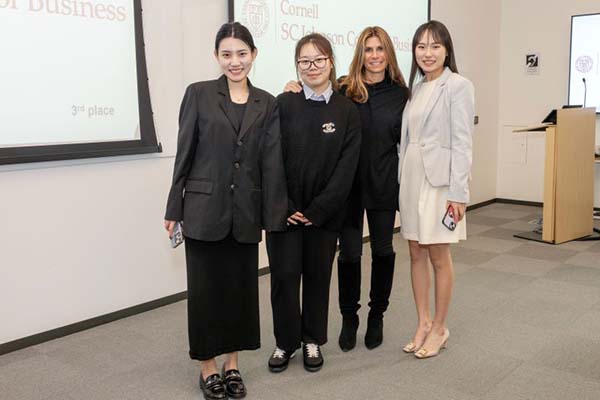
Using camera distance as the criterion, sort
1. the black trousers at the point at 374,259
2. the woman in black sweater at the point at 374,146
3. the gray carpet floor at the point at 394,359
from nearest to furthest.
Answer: the gray carpet floor at the point at 394,359
the woman in black sweater at the point at 374,146
the black trousers at the point at 374,259

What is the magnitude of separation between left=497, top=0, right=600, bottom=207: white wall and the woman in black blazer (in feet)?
16.3

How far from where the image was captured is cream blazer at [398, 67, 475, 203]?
254 cm

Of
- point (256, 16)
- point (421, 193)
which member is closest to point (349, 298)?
point (421, 193)

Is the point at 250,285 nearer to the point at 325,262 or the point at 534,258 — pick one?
the point at 325,262

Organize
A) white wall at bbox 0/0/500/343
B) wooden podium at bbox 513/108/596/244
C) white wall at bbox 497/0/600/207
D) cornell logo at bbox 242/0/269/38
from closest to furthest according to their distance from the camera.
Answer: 1. white wall at bbox 0/0/500/343
2. cornell logo at bbox 242/0/269/38
3. wooden podium at bbox 513/108/596/244
4. white wall at bbox 497/0/600/207

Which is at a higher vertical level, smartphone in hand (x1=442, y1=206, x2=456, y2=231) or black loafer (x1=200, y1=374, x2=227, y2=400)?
smartphone in hand (x1=442, y1=206, x2=456, y2=231)

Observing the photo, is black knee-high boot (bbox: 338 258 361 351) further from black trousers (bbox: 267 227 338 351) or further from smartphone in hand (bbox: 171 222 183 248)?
smartphone in hand (bbox: 171 222 183 248)

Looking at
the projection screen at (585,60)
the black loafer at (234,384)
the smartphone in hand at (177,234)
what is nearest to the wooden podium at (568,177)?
the projection screen at (585,60)

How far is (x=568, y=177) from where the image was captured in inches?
198

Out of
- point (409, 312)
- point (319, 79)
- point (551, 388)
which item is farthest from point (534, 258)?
point (319, 79)

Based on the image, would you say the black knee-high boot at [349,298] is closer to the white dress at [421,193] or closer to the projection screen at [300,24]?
the white dress at [421,193]

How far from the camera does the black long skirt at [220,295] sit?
236cm

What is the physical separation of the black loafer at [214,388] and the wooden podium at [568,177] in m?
3.46

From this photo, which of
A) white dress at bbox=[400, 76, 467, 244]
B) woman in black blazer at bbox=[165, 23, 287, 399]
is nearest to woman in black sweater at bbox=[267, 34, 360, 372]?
woman in black blazer at bbox=[165, 23, 287, 399]
